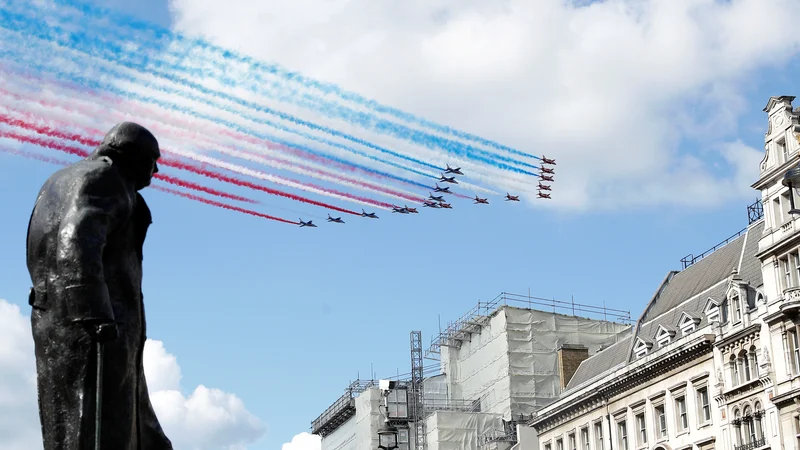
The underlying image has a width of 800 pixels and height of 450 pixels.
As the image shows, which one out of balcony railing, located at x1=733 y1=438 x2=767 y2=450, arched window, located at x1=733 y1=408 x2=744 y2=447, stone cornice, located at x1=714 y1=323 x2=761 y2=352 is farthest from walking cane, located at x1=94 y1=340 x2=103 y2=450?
arched window, located at x1=733 y1=408 x2=744 y2=447

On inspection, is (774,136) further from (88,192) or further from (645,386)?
(88,192)

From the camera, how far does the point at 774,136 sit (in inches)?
2235

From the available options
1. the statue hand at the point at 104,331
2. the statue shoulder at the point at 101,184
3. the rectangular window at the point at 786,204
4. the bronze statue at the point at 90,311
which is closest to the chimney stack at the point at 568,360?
the rectangular window at the point at 786,204

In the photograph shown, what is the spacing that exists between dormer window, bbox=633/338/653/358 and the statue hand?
58.4 meters

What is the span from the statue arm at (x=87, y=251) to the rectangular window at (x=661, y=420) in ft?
185

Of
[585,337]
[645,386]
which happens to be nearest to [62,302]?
[645,386]

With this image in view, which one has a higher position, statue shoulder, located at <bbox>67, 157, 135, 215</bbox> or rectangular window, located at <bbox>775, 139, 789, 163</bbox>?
rectangular window, located at <bbox>775, 139, 789, 163</bbox>

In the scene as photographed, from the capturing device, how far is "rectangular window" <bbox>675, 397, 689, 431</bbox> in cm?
6112

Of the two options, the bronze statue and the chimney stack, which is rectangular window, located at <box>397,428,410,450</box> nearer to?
the chimney stack

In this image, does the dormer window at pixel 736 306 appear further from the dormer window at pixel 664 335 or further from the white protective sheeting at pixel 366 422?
the white protective sheeting at pixel 366 422

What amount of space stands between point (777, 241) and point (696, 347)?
23.2 ft

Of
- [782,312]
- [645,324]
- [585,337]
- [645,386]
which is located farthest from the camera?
[585,337]

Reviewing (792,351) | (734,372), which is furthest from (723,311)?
(792,351)

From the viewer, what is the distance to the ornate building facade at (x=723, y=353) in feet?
176
